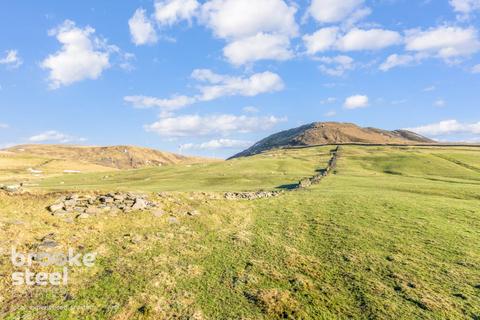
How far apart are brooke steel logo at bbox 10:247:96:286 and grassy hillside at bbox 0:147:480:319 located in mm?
521

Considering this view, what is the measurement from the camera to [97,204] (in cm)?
2727

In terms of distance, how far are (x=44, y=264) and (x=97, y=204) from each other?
9097mm

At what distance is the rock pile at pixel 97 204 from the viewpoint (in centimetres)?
2512

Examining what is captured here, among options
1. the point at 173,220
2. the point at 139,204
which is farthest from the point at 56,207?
the point at 173,220

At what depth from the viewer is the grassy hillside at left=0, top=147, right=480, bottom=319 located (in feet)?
51.6

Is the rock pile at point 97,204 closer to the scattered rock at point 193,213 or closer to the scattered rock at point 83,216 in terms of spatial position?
the scattered rock at point 83,216

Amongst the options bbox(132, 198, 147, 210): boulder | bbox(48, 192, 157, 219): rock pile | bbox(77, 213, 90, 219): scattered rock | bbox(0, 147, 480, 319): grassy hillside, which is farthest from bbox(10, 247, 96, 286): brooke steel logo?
bbox(132, 198, 147, 210): boulder

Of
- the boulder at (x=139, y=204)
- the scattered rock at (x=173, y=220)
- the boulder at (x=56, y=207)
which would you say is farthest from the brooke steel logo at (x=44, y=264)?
the boulder at (x=139, y=204)

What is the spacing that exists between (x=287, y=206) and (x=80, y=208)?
1947 cm

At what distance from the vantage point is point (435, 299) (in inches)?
655

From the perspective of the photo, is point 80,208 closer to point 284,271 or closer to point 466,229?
point 284,271

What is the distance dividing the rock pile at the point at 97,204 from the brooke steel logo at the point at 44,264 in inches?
206

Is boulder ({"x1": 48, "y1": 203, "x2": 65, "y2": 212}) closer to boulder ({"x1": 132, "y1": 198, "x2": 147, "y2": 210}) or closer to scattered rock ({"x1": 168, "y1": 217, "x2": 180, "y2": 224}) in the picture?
boulder ({"x1": 132, "y1": 198, "x2": 147, "y2": 210})

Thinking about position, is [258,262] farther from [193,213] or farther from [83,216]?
[83,216]
